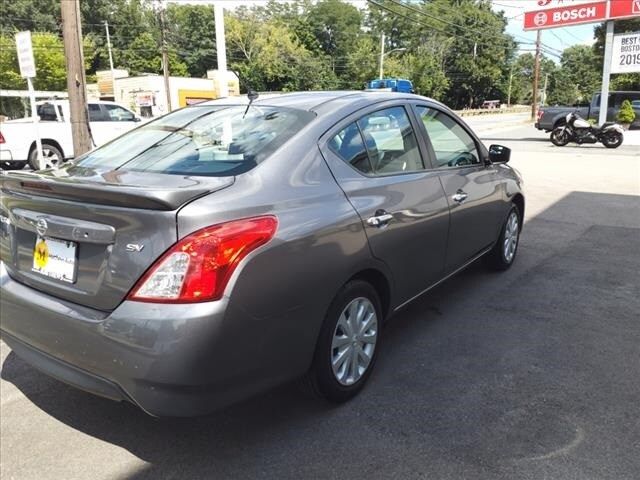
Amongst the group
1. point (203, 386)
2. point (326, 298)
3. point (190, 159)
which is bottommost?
point (203, 386)

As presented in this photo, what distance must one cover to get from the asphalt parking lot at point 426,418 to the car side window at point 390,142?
1233 millimetres

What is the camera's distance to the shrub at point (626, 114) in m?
21.2

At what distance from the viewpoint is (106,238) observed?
2.28m

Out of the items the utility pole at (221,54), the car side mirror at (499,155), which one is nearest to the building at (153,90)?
the utility pole at (221,54)

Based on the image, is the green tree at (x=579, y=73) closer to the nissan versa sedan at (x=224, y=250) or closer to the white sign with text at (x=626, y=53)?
the white sign with text at (x=626, y=53)

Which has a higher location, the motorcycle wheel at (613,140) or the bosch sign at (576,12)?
the bosch sign at (576,12)

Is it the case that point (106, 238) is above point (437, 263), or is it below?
above

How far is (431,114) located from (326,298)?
6.37ft

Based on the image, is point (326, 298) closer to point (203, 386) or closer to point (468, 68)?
point (203, 386)

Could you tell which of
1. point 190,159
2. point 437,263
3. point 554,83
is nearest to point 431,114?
point 437,263

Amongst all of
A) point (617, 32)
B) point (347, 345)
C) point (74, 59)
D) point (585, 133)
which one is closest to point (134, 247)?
point (347, 345)

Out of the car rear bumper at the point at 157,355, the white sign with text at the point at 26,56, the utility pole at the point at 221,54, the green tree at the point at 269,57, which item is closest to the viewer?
the car rear bumper at the point at 157,355

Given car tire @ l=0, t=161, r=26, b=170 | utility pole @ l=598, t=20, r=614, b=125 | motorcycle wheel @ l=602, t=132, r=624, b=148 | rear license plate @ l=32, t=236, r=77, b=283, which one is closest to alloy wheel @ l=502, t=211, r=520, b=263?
rear license plate @ l=32, t=236, r=77, b=283

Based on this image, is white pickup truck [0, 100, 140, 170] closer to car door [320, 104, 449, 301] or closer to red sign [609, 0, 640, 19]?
car door [320, 104, 449, 301]
